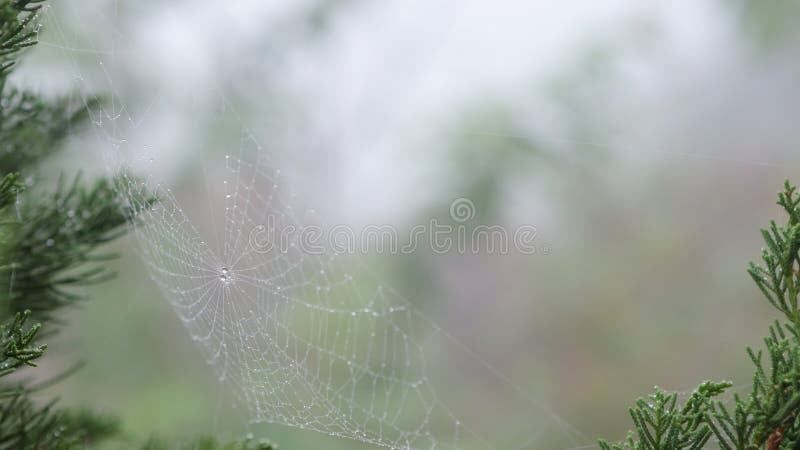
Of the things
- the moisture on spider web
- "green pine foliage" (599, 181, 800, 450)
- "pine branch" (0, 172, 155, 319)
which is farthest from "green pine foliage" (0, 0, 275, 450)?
the moisture on spider web

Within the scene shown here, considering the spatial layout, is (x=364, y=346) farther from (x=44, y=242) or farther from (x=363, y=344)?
(x=44, y=242)

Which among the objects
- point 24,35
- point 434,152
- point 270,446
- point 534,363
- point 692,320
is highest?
point 434,152

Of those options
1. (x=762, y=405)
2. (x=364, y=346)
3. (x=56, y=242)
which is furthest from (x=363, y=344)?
(x=762, y=405)

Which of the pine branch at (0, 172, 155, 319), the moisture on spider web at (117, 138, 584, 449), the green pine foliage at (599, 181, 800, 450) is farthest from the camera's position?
the moisture on spider web at (117, 138, 584, 449)

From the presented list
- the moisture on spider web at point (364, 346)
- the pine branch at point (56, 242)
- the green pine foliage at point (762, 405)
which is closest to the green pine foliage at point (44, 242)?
the pine branch at point (56, 242)

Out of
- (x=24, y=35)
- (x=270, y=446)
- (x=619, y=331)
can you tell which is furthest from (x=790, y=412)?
(x=619, y=331)

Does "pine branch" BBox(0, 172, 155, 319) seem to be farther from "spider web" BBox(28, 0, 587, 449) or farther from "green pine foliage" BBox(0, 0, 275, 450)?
"spider web" BBox(28, 0, 587, 449)

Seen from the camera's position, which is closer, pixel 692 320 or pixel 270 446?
pixel 270 446

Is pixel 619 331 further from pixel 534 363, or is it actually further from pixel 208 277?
pixel 208 277
